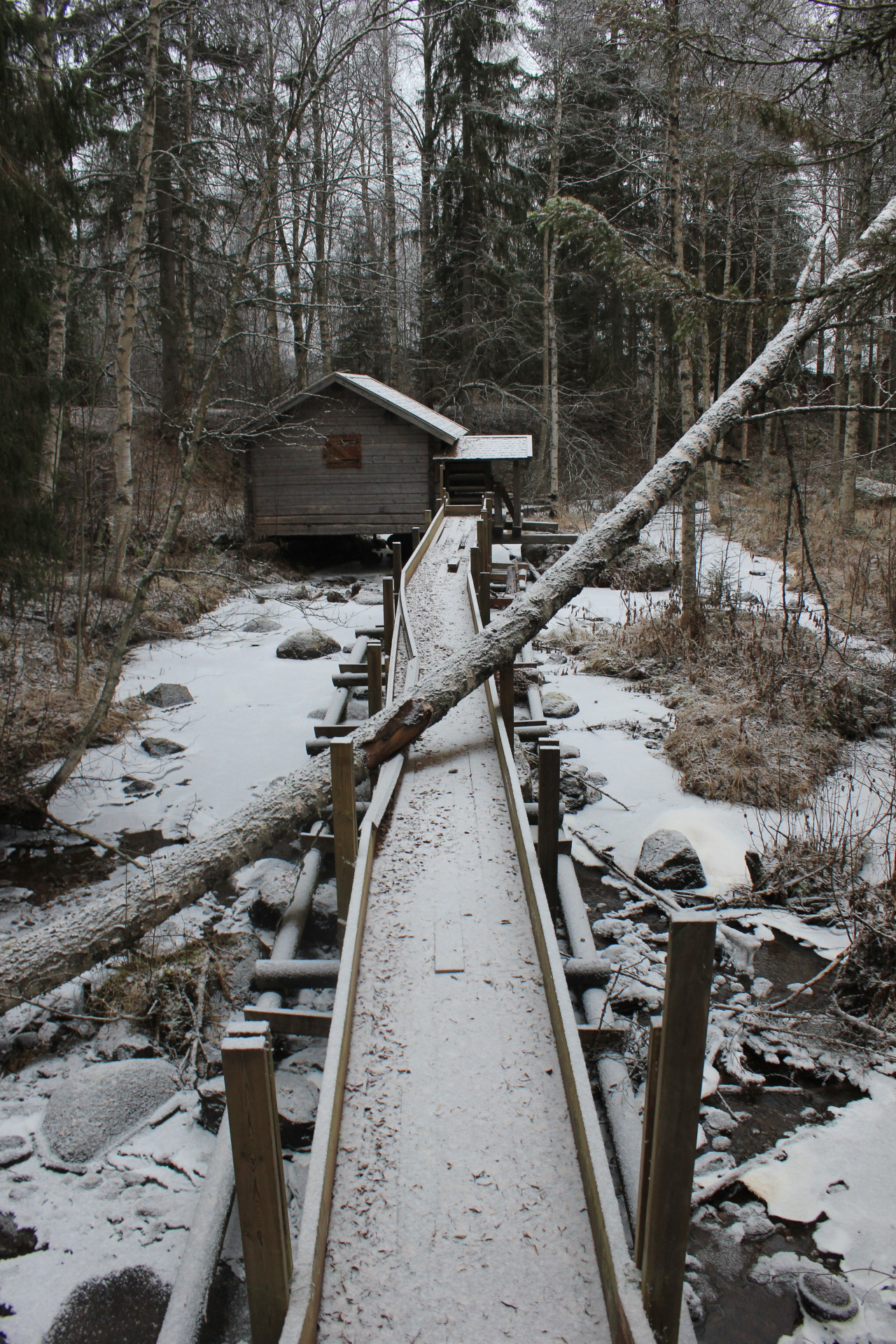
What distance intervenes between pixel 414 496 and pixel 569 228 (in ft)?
29.6

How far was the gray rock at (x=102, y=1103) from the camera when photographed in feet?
11.5

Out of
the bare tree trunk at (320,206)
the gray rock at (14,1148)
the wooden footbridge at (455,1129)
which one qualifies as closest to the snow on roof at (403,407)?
the bare tree trunk at (320,206)

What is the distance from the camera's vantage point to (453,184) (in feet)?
71.3

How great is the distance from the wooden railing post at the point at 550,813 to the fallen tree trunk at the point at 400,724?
93 cm

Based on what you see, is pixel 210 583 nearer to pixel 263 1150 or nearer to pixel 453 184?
pixel 263 1150

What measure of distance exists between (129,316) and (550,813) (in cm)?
943

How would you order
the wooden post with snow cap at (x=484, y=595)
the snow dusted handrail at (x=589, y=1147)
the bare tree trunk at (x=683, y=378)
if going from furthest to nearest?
the bare tree trunk at (x=683, y=378) → the wooden post with snow cap at (x=484, y=595) → the snow dusted handrail at (x=589, y=1147)

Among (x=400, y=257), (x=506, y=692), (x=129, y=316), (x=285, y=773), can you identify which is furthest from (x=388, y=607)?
(x=400, y=257)

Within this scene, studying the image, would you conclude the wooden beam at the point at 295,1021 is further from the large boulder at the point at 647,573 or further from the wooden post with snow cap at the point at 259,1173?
the large boulder at the point at 647,573

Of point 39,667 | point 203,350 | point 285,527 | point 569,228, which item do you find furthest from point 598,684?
point 203,350

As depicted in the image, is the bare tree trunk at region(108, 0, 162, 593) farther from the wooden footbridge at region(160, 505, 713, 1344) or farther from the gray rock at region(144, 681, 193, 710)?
the wooden footbridge at region(160, 505, 713, 1344)

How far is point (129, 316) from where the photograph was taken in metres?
10.4

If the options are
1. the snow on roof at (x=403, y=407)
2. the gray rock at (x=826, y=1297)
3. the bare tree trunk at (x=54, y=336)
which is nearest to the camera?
the gray rock at (x=826, y=1297)

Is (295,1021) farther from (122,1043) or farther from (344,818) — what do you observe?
(122,1043)
